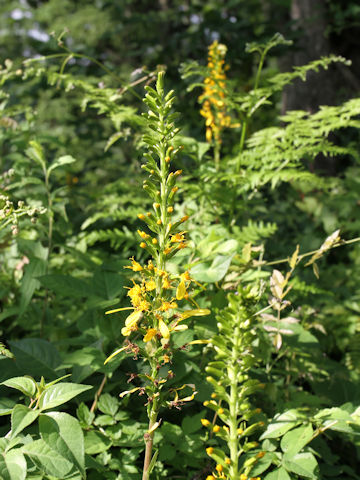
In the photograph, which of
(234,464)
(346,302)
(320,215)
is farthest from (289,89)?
(234,464)

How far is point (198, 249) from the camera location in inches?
70.2

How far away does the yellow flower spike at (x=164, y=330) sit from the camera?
1.03m

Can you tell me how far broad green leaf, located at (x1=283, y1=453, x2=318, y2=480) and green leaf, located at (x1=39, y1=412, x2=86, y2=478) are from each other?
594mm

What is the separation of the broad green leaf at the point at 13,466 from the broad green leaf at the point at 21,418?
0.05m

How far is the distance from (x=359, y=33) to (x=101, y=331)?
6.25m

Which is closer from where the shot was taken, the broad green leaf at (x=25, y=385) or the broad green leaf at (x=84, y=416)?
the broad green leaf at (x=25, y=385)

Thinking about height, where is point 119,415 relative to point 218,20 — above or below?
below

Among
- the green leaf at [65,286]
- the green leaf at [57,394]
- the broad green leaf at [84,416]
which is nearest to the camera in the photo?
the green leaf at [57,394]

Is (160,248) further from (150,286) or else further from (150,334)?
(150,334)

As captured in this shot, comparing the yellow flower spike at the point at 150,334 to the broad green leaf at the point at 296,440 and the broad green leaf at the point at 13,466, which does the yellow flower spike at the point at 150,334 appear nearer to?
the broad green leaf at the point at 13,466


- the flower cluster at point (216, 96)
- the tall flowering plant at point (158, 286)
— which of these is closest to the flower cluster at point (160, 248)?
the tall flowering plant at point (158, 286)

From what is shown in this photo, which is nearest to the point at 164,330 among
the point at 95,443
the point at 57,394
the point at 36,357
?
the point at 57,394

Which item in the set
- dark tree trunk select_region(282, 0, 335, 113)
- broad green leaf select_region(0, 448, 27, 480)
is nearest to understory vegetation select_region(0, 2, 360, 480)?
broad green leaf select_region(0, 448, 27, 480)

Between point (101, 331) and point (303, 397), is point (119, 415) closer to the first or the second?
point (101, 331)
